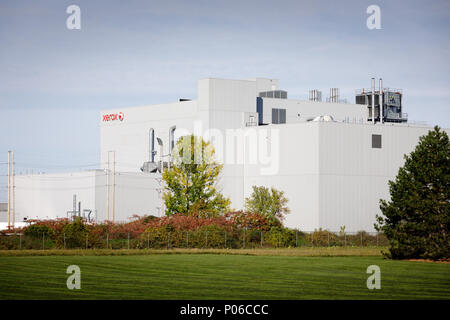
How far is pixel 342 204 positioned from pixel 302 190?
429 centimetres

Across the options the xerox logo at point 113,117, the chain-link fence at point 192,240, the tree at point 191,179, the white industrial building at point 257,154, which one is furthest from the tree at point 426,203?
the xerox logo at point 113,117

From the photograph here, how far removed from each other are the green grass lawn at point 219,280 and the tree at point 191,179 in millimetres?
32424

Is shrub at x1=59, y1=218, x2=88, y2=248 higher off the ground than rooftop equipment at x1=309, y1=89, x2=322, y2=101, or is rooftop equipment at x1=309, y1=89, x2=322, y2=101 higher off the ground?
rooftop equipment at x1=309, y1=89, x2=322, y2=101

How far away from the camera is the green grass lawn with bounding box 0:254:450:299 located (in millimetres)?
25875

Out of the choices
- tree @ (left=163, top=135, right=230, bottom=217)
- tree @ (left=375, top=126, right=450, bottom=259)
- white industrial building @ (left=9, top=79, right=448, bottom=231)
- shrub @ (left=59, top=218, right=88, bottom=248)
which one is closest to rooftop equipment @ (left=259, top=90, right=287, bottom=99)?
white industrial building @ (left=9, top=79, right=448, bottom=231)

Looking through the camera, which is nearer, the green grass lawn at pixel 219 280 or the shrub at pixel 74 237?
the green grass lawn at pixel 219 280

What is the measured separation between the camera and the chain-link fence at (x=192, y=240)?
5641 centimetres

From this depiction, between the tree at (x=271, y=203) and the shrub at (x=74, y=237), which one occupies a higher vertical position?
the tree at (x=271, y=203)

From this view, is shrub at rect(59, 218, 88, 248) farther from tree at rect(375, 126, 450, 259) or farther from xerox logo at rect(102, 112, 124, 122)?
xerox logo at rect(102, 112, 124, 122)

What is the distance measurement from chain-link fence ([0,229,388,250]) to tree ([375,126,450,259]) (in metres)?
19.5

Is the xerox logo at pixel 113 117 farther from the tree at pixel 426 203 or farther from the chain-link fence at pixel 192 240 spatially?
the tree at pixel 426 203
